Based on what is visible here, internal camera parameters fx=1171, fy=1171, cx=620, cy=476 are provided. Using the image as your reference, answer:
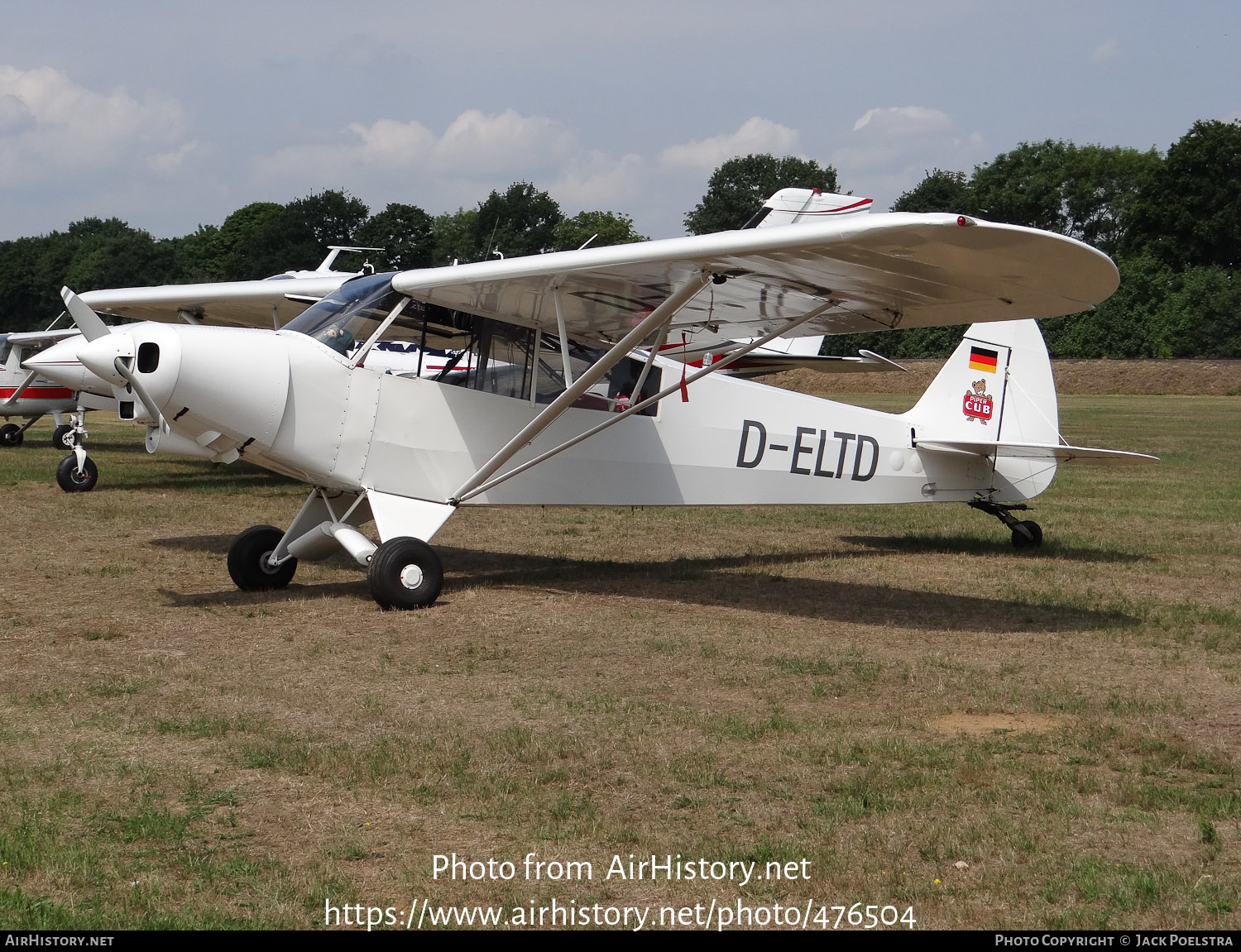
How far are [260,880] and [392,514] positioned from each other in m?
4.71

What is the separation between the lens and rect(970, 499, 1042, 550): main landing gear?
1085 cm

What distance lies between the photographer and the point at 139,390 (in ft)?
23.3

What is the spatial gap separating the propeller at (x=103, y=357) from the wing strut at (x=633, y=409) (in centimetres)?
214

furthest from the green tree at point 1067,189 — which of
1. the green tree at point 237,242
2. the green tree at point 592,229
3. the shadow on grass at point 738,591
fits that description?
the shadow on grass at point 738,591

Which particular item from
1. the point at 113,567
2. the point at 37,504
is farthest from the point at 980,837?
the point at 37,504

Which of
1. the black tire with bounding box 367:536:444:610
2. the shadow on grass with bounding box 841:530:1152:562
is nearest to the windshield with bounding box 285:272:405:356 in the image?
the black tire with bounding box 367:536:444:610

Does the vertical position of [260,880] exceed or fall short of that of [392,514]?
it falls short

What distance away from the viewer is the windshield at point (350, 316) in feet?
26.2

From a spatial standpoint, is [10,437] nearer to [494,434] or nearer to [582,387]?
[494,434]

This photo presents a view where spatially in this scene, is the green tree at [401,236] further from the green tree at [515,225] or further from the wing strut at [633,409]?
the wing strut at [633,409]

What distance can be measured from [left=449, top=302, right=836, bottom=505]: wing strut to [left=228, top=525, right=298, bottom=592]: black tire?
4.35ft

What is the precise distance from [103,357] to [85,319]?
59cm

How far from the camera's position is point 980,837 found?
3.83m
